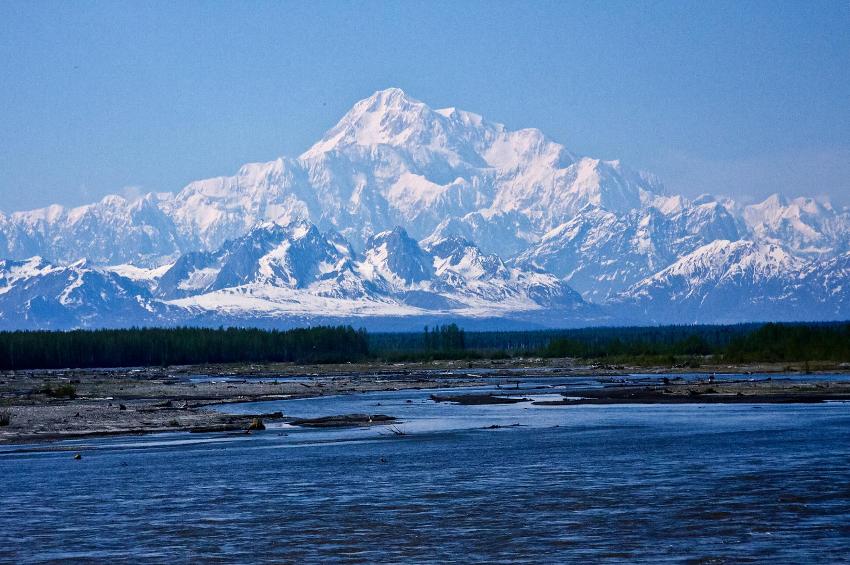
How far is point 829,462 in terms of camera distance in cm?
5481

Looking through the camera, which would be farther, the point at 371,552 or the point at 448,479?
the point at 448,479

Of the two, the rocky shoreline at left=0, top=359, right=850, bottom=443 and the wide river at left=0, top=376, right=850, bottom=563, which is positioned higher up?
the rocky shoreline at left=0, top=359, right=850, bottom=443

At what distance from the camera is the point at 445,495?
48781 mm

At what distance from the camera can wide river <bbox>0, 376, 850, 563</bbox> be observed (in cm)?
3828

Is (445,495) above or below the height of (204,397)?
below

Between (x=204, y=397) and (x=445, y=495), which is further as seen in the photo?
(x=204, y=397)

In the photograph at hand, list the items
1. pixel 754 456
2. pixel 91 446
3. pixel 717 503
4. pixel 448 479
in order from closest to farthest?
pixel 717 503 < pixel 448 479 < pixel 754 456 < pixel 91 446

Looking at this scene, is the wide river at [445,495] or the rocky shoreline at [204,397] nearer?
the wide river at [445,495]

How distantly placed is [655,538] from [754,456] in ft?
67.9

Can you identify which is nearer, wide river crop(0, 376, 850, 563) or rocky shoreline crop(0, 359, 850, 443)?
wide river crop(0, 376, 850, 563)

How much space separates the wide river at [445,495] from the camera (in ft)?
126

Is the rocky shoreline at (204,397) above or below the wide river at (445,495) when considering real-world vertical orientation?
above

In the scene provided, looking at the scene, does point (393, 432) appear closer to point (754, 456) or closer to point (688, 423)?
point (688, 423)

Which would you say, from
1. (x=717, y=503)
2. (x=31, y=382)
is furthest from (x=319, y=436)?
(x=31, y=382)
